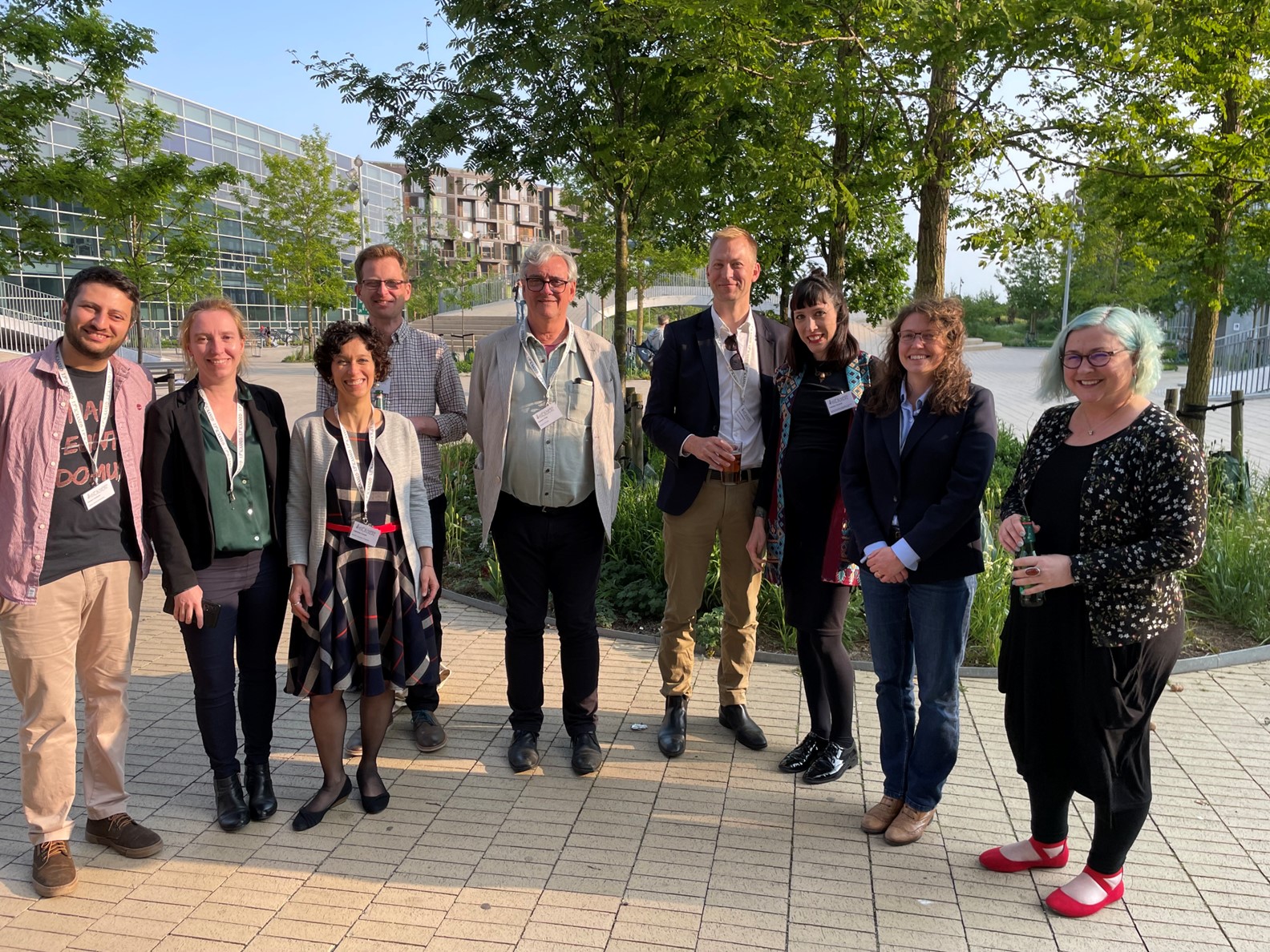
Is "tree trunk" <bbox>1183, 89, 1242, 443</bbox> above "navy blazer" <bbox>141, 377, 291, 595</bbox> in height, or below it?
above

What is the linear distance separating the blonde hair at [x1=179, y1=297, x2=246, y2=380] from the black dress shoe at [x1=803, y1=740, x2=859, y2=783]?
2.91 metres

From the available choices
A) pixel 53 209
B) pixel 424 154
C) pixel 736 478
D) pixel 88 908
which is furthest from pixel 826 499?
pixel 53 209

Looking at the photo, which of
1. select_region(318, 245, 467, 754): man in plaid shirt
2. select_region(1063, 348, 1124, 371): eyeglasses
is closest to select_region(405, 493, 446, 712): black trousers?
select_region(318, 245, 467, 754): man in plaid shirt

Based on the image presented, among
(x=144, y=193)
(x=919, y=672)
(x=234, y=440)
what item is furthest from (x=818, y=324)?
(x=144, y=193)

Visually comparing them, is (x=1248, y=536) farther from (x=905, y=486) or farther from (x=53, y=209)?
(x=53, y=209)

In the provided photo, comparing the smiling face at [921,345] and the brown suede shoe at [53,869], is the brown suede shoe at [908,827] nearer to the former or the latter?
the smiling face at [921,345]

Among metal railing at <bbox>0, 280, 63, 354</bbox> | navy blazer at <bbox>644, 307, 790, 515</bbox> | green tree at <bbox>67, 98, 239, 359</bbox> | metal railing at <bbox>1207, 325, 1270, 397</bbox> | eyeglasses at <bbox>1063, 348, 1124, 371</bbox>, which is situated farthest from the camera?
metal railing at <bbox>0, 280, 63, 354</bbox>

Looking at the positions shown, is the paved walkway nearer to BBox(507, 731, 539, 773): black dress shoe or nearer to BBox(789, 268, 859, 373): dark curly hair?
BBox(507, 731, 539, 773): black dress shoe

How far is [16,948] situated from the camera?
2887mm

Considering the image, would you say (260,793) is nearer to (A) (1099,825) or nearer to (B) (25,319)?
(A) (1099,825)

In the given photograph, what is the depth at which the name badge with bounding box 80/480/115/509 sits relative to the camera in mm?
3258

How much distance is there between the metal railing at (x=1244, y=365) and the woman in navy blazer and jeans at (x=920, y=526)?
71.6ft

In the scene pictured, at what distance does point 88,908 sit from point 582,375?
105 inches

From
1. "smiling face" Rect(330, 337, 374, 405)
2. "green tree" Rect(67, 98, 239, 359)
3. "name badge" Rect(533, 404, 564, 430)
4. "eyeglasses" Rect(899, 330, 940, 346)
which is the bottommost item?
"name badge" Rect(533, 404, 564, 430)
